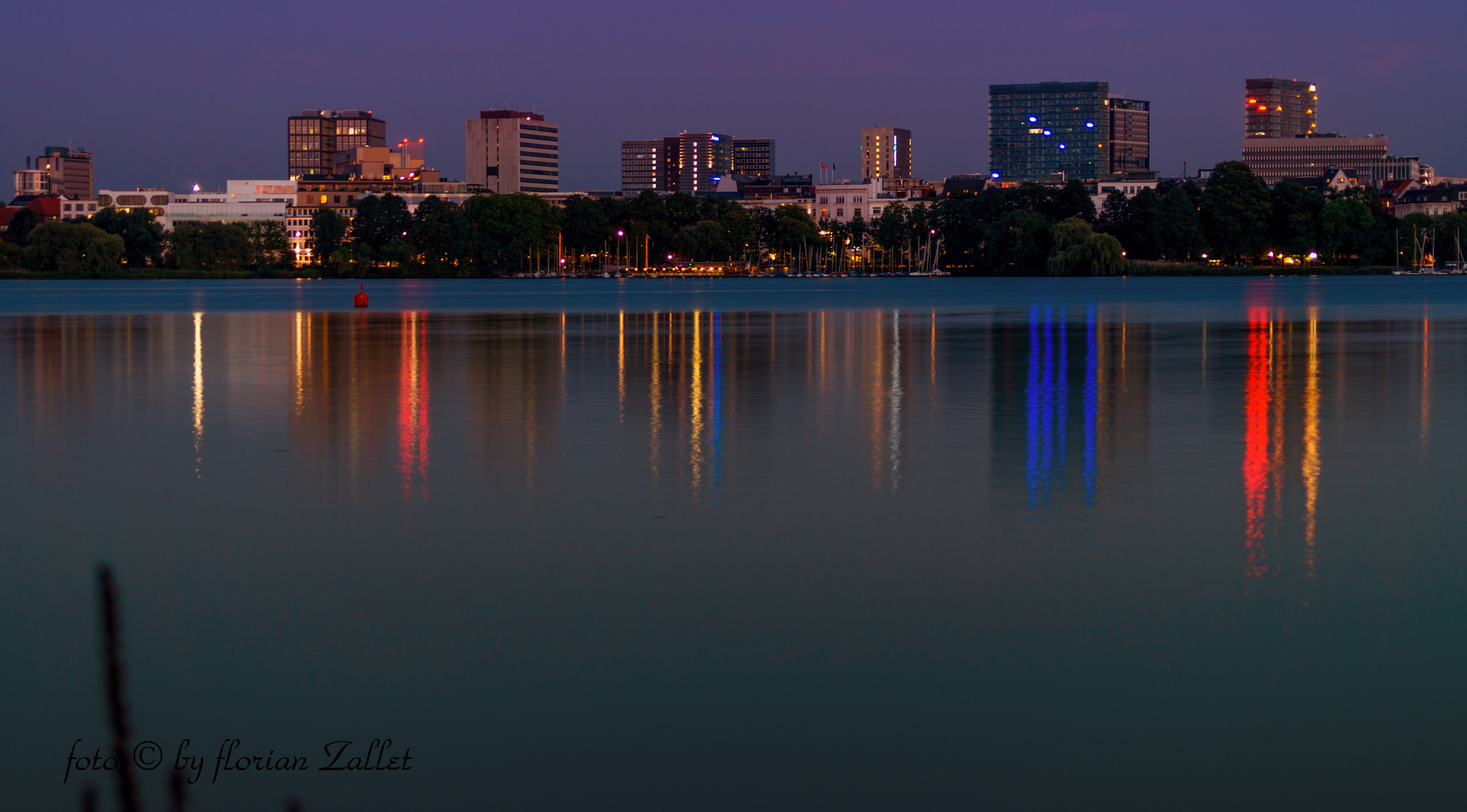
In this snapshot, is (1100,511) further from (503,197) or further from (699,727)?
(503,197)

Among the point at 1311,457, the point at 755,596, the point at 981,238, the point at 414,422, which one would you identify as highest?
the point at 981,238

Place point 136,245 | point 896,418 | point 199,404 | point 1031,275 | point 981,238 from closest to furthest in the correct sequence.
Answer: point 896,418 < point 199,404 < point 136,245 < point 1031,275 < point 981,238

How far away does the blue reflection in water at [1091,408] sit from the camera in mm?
14711

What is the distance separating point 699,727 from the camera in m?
7.59

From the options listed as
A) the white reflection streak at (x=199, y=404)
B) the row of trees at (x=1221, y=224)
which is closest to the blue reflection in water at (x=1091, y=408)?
the white reflection streak at (x=199, y=404)

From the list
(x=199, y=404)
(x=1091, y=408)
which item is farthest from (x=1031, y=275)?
(x=199, y=404)

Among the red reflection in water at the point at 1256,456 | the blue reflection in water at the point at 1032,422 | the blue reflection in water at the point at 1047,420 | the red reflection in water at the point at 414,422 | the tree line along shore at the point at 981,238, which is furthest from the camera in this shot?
the tree line along shore at the point at 981,238

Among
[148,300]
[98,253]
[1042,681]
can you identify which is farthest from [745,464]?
[98,253]

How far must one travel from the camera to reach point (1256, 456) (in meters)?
16.6

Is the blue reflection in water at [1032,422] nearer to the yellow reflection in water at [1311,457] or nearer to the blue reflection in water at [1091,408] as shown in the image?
the blue reflection in water at [1091,408]

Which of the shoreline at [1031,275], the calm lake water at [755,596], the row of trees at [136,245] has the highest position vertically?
the row of trees at [136,245]

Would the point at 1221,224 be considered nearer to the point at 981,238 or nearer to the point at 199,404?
the point at 981,238

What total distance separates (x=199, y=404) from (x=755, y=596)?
51.7ft

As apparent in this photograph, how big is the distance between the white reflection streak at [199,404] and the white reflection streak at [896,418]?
728 cm
